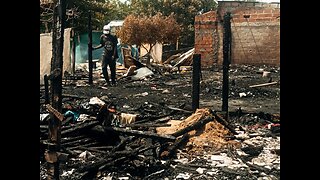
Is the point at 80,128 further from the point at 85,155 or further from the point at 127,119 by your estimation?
the point at 127,119

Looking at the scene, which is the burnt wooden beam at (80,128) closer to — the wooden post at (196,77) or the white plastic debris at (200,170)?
the white plastic debris at (200,170)

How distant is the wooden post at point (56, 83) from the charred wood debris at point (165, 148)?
4.7 inches

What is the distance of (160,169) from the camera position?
187 inches

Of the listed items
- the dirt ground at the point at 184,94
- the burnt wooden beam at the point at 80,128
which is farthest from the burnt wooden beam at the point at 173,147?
the dirt ground at the point at 184,94

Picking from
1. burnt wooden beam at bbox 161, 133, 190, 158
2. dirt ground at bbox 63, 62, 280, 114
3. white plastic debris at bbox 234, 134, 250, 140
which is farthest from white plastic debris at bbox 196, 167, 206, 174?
dirt ground at bbox 63, 62, 280, 114

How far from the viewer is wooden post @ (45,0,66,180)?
10.0 feet

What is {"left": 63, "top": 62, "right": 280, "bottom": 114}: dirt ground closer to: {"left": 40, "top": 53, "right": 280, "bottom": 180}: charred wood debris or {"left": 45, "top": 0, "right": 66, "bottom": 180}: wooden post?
{"left": 40, "top": 53, "right": 280, "bottom": 180}: charred wood debris

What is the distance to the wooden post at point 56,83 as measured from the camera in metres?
3.06

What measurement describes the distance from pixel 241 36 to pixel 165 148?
54.6 feet

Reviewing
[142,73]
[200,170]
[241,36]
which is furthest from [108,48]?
[241,36]

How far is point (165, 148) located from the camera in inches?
210

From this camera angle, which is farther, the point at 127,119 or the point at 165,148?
the point at 127,119
